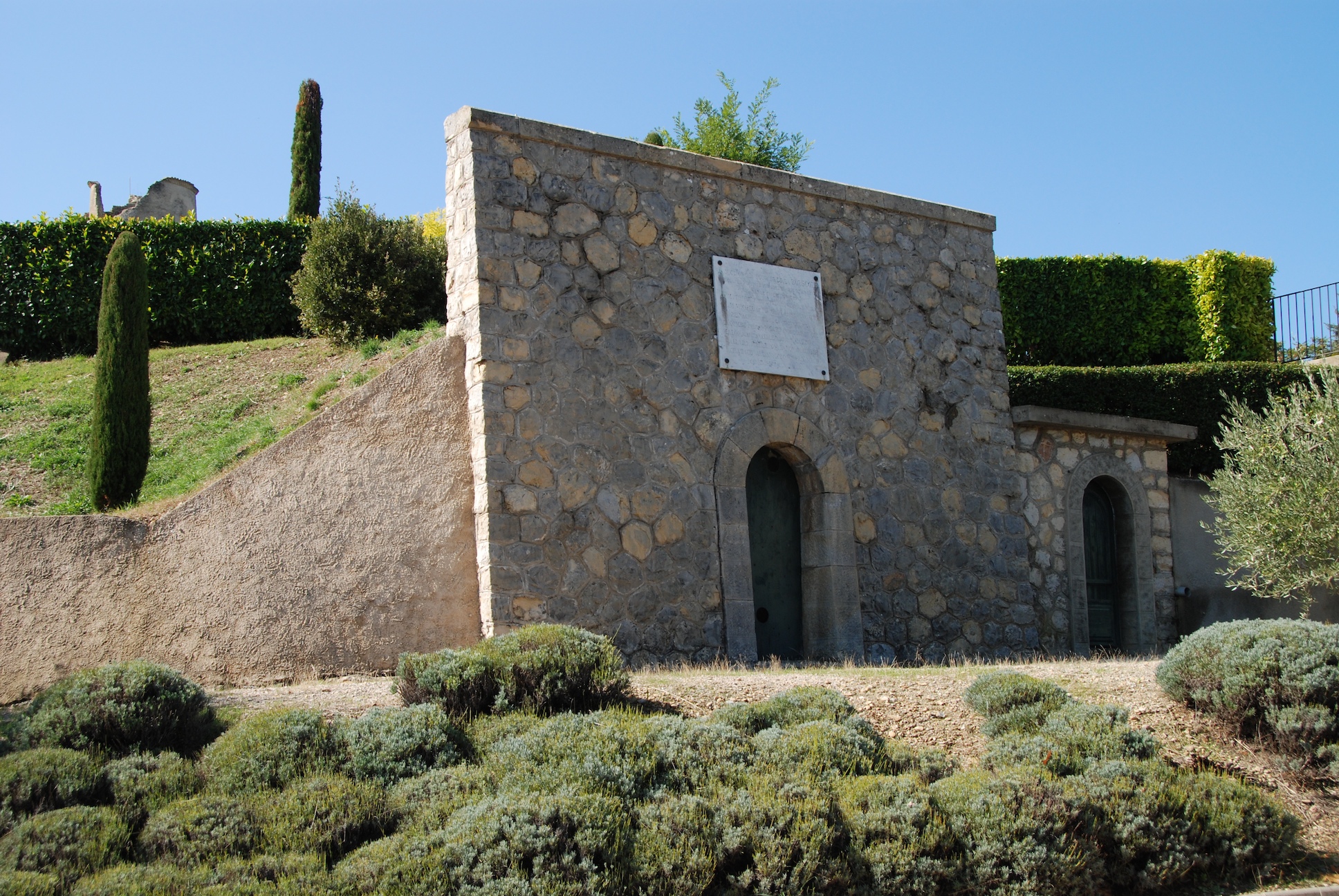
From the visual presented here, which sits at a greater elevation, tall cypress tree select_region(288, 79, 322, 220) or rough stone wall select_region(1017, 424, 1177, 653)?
tall cypress tree select_region(288, 79, 322, 220)

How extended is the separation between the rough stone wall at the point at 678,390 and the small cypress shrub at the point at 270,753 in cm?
306

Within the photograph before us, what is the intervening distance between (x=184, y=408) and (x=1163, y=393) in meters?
11.9

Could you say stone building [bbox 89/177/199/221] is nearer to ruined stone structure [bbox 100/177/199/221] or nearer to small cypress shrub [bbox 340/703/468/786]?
ruined stone structure [bbox 100/177/199/221]

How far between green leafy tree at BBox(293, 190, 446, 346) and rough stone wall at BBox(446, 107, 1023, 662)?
4613 millimetres

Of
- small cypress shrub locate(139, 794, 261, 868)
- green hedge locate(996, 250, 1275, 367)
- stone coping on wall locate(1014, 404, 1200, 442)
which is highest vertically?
green hedge locate(996, 250, 1275, 367)

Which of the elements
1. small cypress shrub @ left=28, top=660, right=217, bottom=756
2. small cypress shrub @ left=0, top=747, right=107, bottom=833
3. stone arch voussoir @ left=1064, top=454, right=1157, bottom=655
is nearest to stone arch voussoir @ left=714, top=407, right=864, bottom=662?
stone arch voussoir @ left=1064, top=454, right=1157, bottom=655

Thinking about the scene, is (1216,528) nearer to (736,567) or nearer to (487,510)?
(736,567)

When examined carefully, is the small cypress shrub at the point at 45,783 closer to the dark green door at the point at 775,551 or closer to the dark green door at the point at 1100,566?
the dark green door at the point at 775,551

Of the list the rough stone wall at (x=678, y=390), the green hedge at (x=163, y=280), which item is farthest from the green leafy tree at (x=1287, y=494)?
the green hedge at (x=163, y=280)

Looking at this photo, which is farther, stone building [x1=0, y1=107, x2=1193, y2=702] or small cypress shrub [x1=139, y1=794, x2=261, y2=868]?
stone building [x1=0, y1=107, x2=1193, y2=702]

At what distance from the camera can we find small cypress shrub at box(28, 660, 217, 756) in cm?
539

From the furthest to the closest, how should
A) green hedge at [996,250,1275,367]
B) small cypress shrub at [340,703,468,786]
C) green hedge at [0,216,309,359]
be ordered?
green hedge at [996,250,1275,367]
green hedge at [0,216,309,359]
small cypress shrub at [340,703,468,786]

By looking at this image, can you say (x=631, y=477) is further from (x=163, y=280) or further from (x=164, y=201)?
(x=164, y=201)

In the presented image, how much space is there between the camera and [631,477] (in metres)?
9.30
